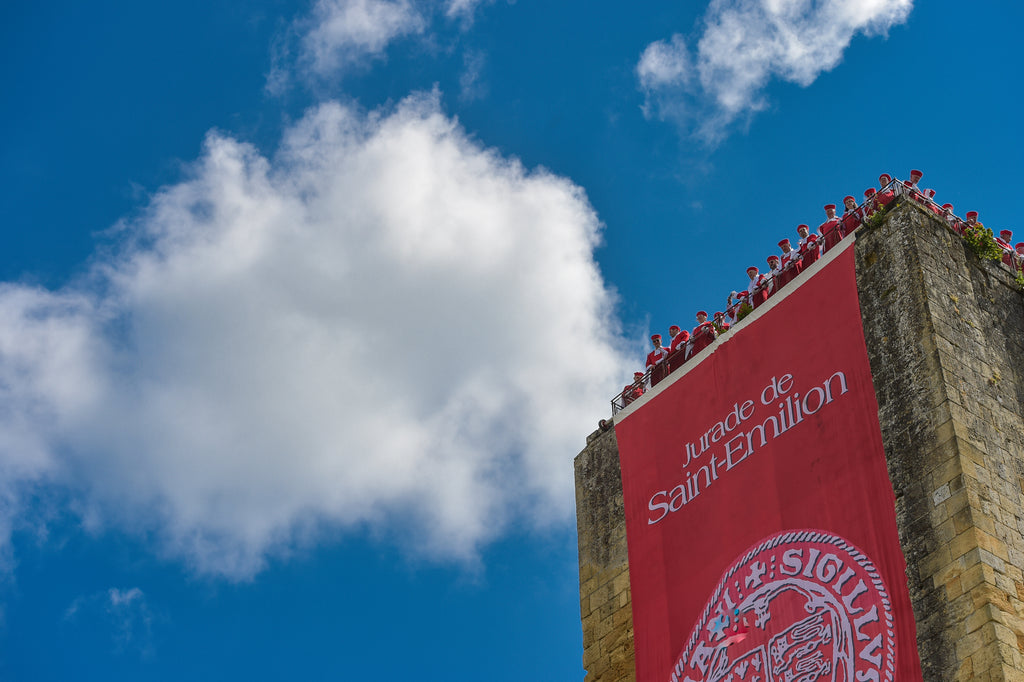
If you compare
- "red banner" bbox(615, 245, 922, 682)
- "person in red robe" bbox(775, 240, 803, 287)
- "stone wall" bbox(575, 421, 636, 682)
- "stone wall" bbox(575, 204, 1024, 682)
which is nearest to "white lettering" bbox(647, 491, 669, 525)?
"red banner" bbox(615, 245, 922, 682)

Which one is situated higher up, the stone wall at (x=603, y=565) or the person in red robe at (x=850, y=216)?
the person in red robe at (x=850, y=216)

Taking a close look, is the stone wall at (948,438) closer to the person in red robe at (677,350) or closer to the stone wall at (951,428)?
the stone wall at (951,428)

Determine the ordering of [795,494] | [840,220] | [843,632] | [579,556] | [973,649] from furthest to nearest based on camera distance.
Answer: [579,556] → [840,220] → [795,494] → [843,632] → [973,649]

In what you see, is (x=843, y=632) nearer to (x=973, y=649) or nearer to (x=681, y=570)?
(x=973, y=649)

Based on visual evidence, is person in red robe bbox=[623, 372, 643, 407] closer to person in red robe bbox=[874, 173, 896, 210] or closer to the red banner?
the red banner

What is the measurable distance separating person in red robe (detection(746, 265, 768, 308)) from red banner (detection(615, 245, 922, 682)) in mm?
383

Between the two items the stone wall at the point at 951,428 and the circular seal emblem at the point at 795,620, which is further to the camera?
the circular seal emblem at the point at 795,620

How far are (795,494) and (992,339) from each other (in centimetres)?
405

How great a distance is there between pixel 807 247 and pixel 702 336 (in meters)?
2.67

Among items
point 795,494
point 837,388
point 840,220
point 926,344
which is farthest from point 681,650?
point 840,220

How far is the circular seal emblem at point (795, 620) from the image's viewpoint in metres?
17.7

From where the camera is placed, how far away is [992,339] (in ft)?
65.6

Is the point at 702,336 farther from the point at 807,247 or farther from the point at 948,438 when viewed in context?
the point at 948,438

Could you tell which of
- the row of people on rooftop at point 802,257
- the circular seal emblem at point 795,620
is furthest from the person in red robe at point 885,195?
the circular seal emblem at point 795,620
